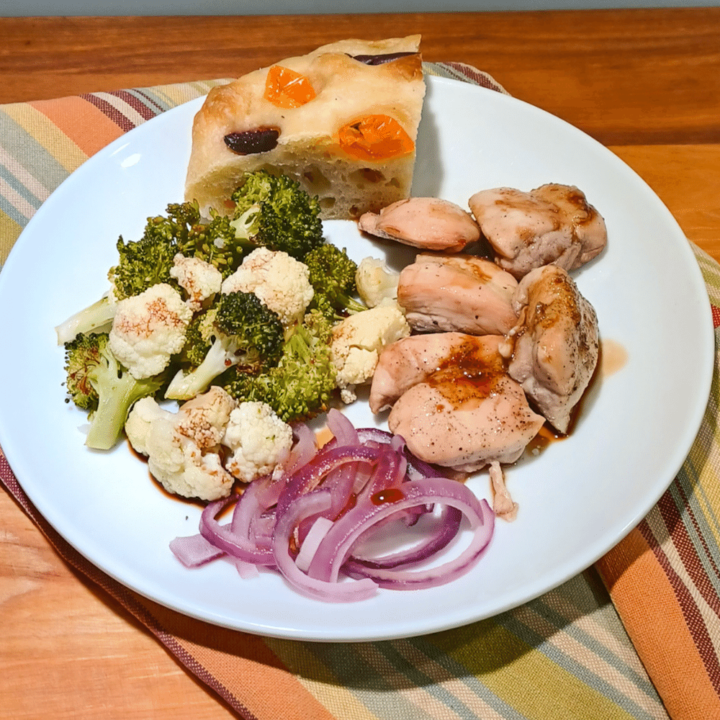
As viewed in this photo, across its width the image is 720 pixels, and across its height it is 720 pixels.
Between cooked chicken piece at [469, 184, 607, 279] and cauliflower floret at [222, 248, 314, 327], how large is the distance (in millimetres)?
859

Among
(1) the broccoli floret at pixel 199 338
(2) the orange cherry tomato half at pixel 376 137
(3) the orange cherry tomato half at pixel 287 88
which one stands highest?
(3) the orange cherry tomato half at pixel 287 88

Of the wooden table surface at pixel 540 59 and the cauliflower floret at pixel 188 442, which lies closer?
the cauliflower floret at pixel 188 442

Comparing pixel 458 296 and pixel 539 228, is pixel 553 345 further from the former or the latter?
pixel 539 228

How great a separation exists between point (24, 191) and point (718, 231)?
3.71 meters

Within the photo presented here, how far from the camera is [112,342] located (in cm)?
270

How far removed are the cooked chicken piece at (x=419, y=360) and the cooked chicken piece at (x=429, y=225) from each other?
1.47ft

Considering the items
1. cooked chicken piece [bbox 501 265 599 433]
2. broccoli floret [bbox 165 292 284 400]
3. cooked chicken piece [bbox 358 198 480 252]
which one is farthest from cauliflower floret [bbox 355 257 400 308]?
cooked chicken piece [bbox 501 265 599 433]

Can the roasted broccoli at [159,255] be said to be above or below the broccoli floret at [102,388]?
above

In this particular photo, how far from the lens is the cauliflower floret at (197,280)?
2.76 metres

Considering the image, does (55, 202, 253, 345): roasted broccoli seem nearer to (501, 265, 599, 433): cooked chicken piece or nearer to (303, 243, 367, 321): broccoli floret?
(303, 243, 367, 321): broccoli floret

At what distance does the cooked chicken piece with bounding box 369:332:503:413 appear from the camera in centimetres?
272

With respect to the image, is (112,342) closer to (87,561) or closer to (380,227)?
(87,561)

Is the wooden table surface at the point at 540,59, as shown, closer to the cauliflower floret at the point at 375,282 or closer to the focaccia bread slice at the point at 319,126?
the focaccia bread slice at the point at 319,126

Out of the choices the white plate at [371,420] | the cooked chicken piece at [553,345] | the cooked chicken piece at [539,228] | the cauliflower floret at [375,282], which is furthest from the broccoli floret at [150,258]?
the cooked chicken piece at [553,345]
